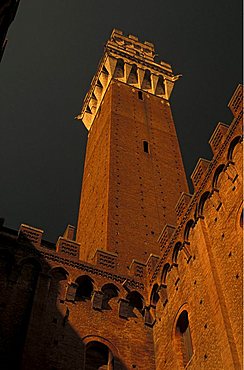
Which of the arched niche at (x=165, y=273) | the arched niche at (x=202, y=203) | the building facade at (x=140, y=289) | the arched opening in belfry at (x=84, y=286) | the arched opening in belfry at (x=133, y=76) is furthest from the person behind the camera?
the arched opening in belfry at (x=133, y=76)

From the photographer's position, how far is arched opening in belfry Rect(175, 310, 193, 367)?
11555 mm

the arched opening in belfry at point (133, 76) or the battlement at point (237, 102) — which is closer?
the battlement at point (237, 102)

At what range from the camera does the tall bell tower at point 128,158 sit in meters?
17.9

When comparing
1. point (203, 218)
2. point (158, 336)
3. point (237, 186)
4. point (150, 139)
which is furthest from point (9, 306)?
point (150, 139)

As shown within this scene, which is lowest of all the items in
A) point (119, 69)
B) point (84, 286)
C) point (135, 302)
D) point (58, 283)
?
point (58, 283)

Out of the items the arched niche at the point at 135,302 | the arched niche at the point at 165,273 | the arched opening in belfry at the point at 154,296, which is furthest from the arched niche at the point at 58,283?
the arched niche at the point at 165,273

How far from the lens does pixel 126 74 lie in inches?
1115

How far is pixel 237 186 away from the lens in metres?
10.9

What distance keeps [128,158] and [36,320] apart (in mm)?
10352

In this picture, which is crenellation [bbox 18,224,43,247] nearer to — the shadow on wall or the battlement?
the shadow on wall

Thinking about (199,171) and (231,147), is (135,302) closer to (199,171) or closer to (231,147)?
(199,171)

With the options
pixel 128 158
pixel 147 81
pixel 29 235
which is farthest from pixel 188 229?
pixel 147 81

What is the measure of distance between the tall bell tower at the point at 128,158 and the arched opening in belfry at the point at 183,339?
13.6 feet

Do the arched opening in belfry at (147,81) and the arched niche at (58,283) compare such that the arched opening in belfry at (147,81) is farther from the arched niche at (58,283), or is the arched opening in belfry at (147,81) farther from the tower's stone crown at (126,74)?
the arched niche at (58,283)
